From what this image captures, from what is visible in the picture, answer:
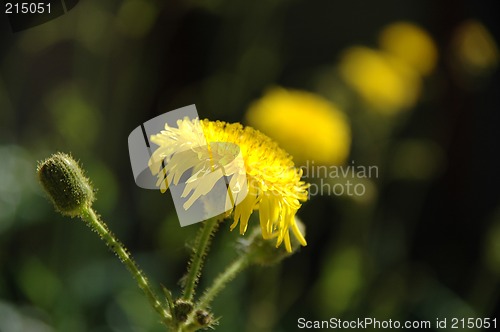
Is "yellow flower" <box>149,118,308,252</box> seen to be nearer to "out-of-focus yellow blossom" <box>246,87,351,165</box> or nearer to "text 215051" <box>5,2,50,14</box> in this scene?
"out-of-focus yellow blossom" <box>246,87,351,165</box>

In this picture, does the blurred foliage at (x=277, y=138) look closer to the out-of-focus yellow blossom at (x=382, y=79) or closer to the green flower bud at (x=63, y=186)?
the out-of-focus yellow blossom at (x=382, y=79)

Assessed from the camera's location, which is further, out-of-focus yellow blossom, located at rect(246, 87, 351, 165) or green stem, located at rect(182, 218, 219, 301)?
out-of-focus yellow blossom, located at rect(246, 87, 351, 165)

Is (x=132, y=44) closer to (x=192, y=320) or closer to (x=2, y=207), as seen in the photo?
(x=2, y=207)

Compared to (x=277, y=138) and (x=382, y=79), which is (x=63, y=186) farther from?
(x=382, y=79)

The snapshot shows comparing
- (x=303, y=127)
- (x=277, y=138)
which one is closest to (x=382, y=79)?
(x=303, y=127)

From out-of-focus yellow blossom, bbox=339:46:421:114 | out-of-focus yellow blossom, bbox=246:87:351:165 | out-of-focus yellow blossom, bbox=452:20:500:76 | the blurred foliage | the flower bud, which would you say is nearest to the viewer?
the flower bud

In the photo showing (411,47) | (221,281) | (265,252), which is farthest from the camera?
(411,47)

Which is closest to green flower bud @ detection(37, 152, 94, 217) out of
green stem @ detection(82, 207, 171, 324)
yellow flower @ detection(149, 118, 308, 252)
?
green stem @ detection(82, 207, 171, 324)
